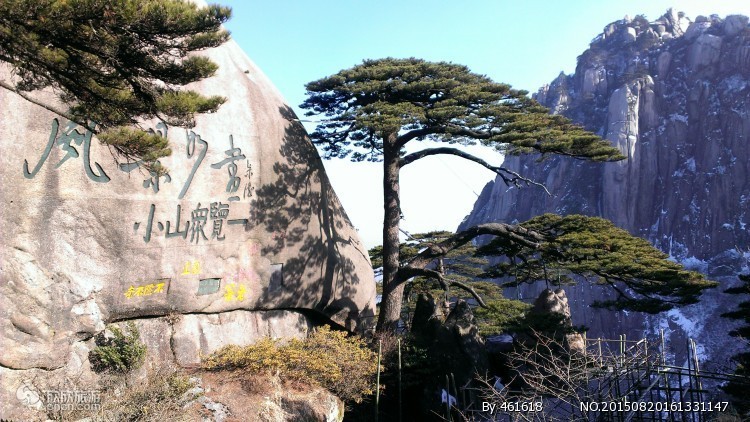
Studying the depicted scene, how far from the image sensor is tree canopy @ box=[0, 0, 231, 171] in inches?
180

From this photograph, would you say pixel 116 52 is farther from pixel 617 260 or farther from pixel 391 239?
Result: pixel 617 260

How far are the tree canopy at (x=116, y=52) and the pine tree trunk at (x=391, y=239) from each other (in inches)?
275

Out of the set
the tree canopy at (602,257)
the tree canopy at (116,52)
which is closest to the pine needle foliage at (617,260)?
the tree canopy at (602,257)

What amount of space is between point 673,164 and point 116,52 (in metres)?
60.3

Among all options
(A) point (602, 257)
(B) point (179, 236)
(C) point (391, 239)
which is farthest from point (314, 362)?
(A) point (602, 257)

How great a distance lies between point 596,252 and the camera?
1007cm

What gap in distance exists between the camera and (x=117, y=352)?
852 cm

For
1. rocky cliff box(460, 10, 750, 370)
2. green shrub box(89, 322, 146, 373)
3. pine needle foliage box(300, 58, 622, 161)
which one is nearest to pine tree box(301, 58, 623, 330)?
pine needle foliage box(300, 58, 622, 161)

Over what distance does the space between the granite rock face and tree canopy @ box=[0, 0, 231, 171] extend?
290 centimetres

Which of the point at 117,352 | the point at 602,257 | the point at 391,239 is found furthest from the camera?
the point at 391,239

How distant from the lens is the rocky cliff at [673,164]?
49.8m

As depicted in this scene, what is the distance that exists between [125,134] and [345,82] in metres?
7.13

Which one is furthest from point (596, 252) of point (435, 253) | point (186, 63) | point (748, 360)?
point (186, 63)

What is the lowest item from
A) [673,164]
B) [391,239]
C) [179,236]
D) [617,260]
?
[617,260]
